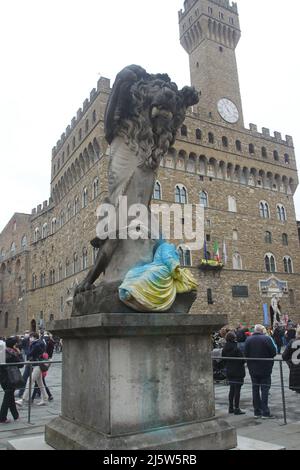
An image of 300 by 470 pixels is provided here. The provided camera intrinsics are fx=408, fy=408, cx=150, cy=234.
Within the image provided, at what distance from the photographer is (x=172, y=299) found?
3.18 m

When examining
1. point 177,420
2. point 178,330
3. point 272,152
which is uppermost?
point 272,152

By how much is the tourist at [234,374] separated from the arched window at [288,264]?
89.9 feet

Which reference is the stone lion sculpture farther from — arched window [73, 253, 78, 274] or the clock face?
the clock face

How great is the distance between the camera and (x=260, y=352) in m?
6.77

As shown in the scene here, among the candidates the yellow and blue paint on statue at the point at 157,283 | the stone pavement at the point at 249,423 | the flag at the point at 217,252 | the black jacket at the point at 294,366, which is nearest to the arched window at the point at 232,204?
the flag at the point at 217,252

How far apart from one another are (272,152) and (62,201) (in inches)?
733

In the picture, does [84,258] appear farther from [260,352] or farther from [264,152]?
[260,352]

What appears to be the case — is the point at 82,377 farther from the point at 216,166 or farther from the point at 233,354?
the point at 216,166

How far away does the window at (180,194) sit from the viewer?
1145 inches

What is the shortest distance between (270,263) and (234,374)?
26.7m

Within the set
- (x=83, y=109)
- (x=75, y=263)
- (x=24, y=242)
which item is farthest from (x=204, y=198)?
(x=24, y=242)

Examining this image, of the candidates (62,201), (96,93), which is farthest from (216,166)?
(62,201)

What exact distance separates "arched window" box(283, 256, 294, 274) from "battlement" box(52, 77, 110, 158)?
19.2 meters

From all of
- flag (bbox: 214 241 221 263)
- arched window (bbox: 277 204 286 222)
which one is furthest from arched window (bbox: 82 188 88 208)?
arched window (bbox: 277 204 286 222)
